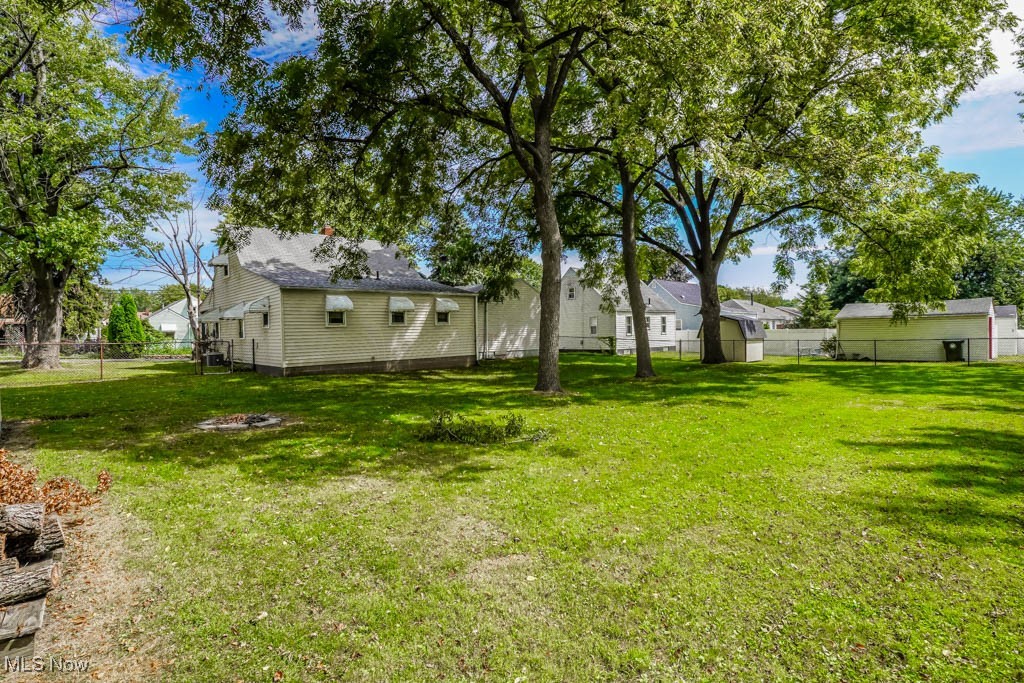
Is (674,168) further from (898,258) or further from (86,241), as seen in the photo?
(86,241)

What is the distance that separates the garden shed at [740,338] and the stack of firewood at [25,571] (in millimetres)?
24242

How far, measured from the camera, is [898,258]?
16.0 meters

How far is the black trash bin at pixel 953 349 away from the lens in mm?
24438

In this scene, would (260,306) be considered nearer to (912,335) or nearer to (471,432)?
(471,432)

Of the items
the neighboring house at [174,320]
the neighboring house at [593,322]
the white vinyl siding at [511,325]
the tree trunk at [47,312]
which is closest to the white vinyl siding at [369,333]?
the white vinyl siding at [511,325]

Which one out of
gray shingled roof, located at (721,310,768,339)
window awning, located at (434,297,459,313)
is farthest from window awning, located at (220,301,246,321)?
gray shingled roof, located at (721,310,768,339)

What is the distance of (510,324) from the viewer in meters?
26.1

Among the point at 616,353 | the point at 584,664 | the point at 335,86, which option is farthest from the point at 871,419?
the point at 616,353

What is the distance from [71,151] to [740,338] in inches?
1191

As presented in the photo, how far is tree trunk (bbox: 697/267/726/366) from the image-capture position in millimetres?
21288

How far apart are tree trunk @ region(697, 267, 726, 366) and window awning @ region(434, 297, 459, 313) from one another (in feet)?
36.1

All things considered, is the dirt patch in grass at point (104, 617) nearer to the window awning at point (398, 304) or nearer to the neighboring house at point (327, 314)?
the neighboring house at point (327, 314)

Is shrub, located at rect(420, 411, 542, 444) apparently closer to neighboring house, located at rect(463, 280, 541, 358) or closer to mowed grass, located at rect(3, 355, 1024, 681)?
mowed grass, located at rect(3, 355, 1024, 681)

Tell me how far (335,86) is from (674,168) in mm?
12373
